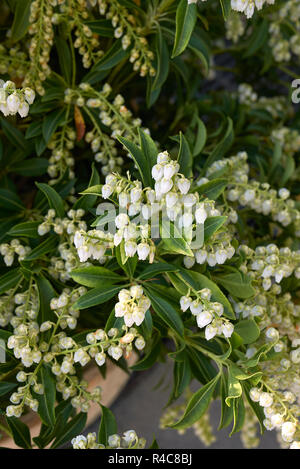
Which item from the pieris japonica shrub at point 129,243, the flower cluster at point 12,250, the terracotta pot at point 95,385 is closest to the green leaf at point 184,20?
the pieris japonica shrub at point 129,243

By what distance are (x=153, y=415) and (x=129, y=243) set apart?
1019mm

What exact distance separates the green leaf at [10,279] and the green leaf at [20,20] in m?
0.33

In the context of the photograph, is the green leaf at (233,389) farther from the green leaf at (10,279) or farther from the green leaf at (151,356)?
the green leaf at (10,279)

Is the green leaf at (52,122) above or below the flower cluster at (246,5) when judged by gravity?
below

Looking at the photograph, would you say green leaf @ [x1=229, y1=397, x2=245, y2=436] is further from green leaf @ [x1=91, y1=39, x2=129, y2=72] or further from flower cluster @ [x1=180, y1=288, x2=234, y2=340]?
green leaf @ [x1=91, y1=39, x2=129, y2=72]

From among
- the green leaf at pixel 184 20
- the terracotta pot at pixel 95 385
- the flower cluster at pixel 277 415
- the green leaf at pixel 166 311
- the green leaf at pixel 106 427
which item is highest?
the green leaf at pixel 184 20

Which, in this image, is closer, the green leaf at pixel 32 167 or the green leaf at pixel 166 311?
the green leaf at pixel 166 311

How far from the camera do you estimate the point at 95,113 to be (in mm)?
825

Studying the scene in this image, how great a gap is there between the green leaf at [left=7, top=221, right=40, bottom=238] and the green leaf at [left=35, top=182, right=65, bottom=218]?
32mm

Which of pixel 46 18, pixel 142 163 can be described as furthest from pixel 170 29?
pixel 142 163

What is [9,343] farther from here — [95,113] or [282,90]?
[282,90]

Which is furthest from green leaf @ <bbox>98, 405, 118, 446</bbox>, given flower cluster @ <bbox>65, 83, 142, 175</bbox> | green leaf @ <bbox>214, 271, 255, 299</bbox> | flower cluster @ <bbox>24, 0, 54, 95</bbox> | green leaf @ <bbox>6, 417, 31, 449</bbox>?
flower cluster @ <bbox>24, 0, 54, 95</bbox>

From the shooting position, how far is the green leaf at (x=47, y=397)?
0.69m
